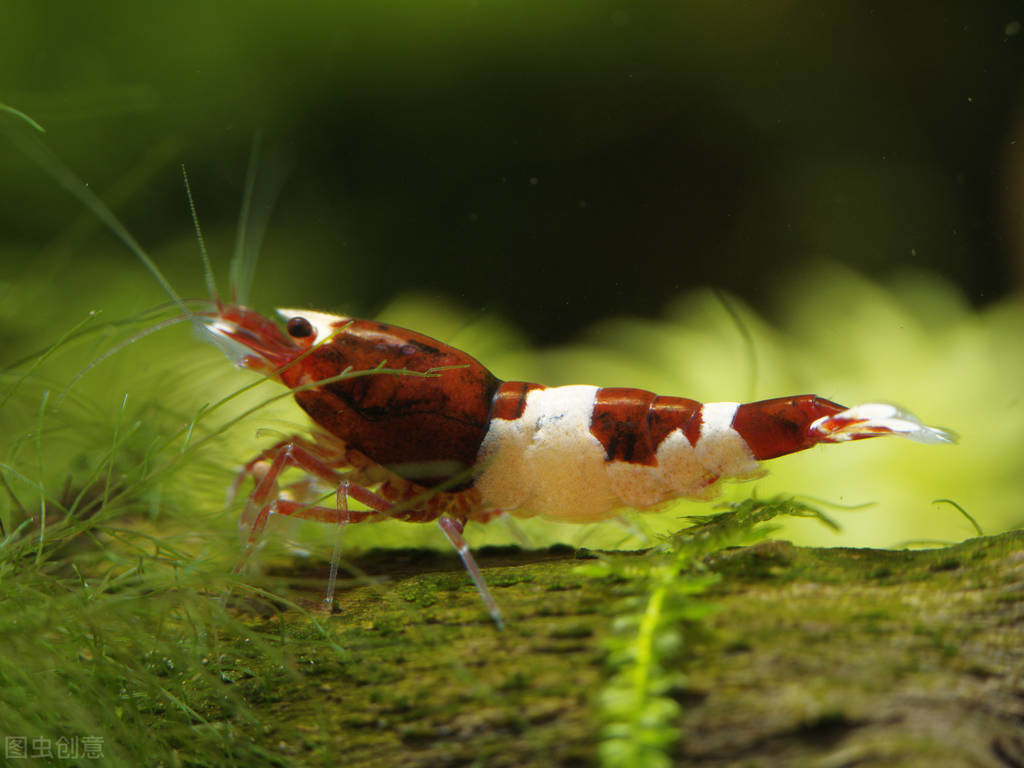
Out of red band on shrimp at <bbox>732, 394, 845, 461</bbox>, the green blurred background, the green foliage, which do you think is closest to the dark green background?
the green blurred background

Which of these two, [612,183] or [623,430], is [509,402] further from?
[612,183]

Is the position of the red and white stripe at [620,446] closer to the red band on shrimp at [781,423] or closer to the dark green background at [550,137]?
the red band on shrimp at [781,423]

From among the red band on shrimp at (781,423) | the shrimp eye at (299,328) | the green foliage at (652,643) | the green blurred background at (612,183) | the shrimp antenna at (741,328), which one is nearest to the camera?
the green foliage at (652,643)

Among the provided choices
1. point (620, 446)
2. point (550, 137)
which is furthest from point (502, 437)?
point (550, 137)

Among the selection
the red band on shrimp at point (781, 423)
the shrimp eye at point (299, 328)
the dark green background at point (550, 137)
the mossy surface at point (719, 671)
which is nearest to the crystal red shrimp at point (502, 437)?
the red band on shrimp at point (781, 423)

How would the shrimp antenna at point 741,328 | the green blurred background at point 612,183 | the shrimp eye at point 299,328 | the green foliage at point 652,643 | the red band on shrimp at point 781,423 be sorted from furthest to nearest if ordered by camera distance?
the shrimp antenna at point 741,328, the green blurred background at point 612,183, the shrimp eye at point 299,328, the red band on shrimp at point 781,423, the green foliage at point 652,643

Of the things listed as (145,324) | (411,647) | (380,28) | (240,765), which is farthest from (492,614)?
(380,28)

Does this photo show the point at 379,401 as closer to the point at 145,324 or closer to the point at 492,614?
the point at 145,324
